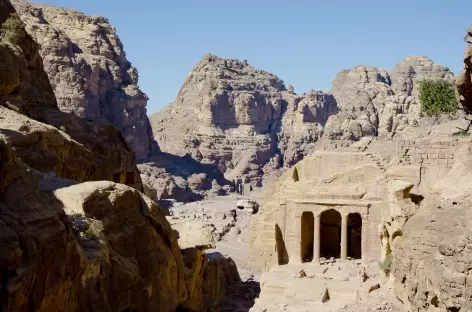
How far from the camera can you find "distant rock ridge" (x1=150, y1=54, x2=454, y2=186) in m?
128

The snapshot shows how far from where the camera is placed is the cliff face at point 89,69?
9012 cm

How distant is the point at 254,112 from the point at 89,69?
50.5 metres

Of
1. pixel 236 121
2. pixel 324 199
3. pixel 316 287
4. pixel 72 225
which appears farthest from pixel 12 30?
pixel 236 121

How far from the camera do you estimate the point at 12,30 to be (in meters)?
33.7

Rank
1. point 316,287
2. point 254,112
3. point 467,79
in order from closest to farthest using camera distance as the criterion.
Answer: point 467,79
point 316,287
point 254,112

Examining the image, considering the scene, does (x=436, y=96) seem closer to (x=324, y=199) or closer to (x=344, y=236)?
(x=324, y=199)

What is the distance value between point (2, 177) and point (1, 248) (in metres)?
2.20

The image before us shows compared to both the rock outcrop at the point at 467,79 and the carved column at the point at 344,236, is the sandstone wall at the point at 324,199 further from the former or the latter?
the rock outcrop at the point at 467,79

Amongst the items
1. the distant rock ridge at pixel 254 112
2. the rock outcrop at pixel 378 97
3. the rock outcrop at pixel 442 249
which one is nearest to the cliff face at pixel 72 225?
the rock outcrop at pixel 442 249

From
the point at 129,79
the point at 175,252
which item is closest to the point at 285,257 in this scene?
the point at 175,252

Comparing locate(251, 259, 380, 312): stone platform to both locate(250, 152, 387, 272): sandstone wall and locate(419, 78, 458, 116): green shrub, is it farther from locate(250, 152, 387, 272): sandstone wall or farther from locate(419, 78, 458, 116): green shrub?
locate(419, 78, 458, 116): green shrub

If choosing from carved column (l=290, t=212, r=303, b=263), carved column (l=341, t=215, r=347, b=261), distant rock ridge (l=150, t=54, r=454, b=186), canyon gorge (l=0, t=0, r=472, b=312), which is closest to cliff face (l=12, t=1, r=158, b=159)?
canyon gorge (l=0, t=0, r=472, b=312)

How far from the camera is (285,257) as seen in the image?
37125 millimetres

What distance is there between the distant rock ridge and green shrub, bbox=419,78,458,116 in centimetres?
7355
